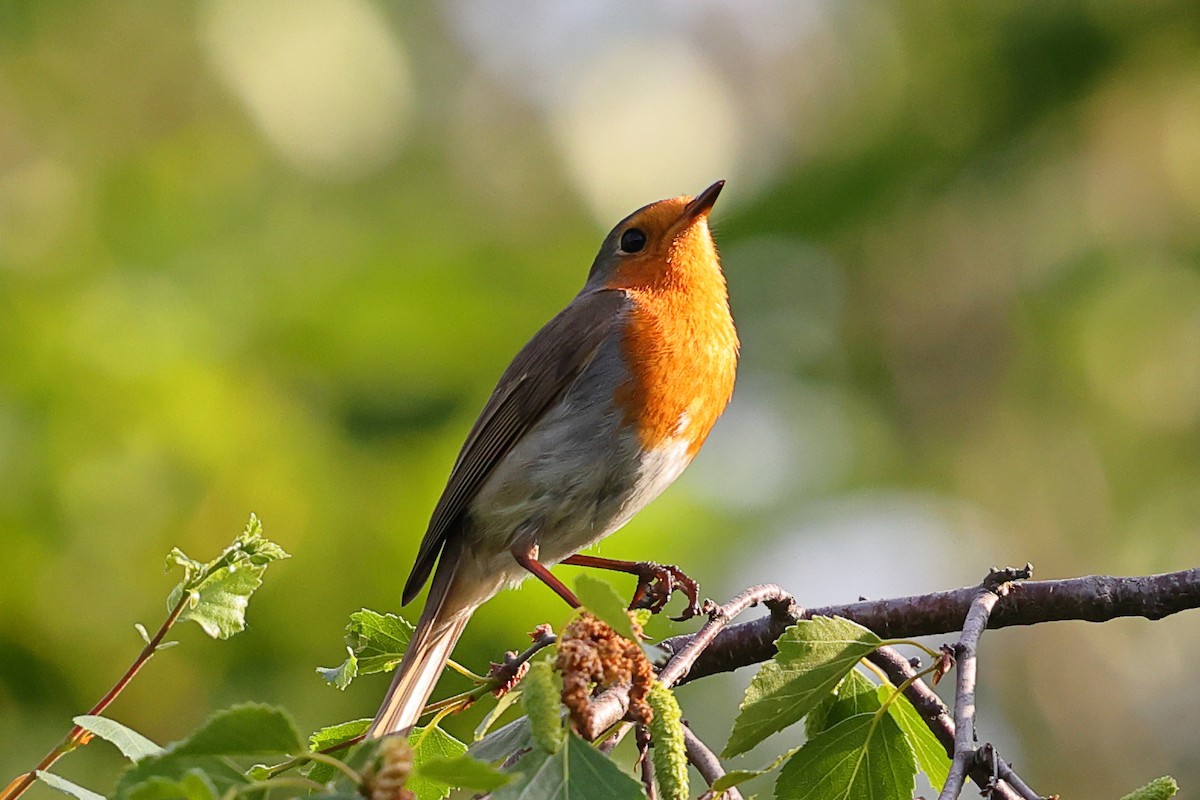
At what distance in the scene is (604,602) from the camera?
1845 mm

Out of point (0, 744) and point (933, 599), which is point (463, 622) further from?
point (933, 599)

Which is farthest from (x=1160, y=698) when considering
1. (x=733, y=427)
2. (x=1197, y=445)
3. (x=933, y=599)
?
(x=933, y=599)

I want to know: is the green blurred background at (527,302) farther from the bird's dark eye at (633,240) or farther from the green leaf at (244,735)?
the green leaf at (244,735)

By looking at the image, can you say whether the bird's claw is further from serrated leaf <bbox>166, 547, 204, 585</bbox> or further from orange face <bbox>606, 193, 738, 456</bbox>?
serrated leaf <bbox>166, 547, 204, 585</bbox>

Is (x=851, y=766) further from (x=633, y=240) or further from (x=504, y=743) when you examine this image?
(x=633, y=240)

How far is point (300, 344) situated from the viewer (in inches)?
245

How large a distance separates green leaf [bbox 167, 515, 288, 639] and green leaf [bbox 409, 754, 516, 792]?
0.83m

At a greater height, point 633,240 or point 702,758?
point 633,240

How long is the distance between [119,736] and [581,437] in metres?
2.41

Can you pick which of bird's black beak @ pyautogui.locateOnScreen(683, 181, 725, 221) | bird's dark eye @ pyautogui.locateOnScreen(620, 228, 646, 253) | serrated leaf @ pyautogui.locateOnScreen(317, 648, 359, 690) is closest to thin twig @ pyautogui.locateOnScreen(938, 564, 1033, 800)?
serrated leaf @ pyautogui.locateOnScreen(317, 648, 359, 690)

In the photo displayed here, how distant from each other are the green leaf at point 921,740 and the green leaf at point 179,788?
1.43 meters

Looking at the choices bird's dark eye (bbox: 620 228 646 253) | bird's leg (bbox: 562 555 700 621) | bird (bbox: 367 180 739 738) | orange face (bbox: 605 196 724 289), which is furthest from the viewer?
bird's dark eye (bbox: 620 228 646 253)

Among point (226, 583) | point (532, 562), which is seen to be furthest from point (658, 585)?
point (226, 583)

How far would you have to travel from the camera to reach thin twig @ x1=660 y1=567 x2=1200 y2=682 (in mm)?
2619
